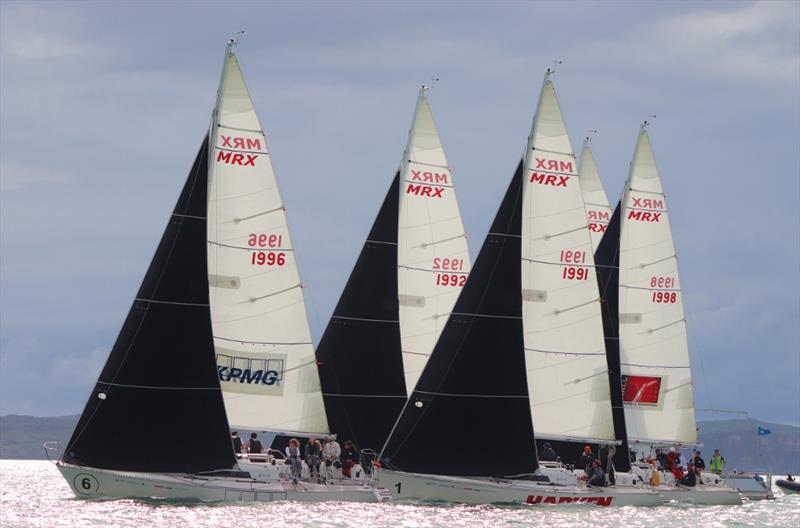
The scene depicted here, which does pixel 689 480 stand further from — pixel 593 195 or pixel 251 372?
pixel 251 372

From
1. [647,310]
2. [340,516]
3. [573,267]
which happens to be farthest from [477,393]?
[647,310]

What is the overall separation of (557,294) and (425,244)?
305 inches

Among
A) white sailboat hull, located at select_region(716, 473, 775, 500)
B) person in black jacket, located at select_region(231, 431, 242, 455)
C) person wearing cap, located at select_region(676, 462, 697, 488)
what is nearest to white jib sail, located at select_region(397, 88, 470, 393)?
person in black jacket, located at select_region(231, 431, 242, 455)

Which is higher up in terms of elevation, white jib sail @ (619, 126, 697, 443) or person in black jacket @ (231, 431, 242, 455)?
white jib sail @ (619, 126, 697, 443)

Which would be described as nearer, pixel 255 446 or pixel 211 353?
pixel 211 353

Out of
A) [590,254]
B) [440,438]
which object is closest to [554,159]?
[590,254]

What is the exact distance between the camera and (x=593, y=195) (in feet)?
224

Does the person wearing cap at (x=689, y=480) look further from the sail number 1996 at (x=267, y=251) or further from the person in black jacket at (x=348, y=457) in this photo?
the sail number 1996 at (x=267, y=251)

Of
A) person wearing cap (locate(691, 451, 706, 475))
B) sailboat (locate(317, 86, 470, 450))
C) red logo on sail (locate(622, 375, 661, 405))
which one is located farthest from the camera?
red logo on sail (locate(622, 375, 661, 405))

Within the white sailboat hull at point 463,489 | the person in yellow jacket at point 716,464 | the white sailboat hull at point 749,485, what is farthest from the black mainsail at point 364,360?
the white sailboat hull at point 749,485

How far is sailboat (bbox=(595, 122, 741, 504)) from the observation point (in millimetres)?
64062

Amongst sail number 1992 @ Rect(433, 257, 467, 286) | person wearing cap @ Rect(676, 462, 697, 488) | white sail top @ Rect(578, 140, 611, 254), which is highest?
white sail top @ Rect(578, 140, 611, 254)

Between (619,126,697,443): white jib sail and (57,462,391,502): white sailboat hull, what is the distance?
799 inches

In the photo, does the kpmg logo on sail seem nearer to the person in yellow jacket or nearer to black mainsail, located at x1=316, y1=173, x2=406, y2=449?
black mainsail, located at x1=316, y1=173, x2=406, y2=449
